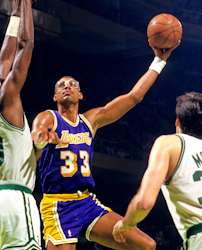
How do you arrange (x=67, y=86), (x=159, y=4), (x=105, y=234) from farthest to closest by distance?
(x=159, y=4), (x=67, y=86), (x=105, y=234)

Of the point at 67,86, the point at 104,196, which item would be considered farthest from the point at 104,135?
the point at 67,86

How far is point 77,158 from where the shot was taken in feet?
16.0

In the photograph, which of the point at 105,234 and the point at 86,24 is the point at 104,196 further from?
the point at 105,234

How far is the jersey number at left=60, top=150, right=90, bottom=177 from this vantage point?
479 centimetres

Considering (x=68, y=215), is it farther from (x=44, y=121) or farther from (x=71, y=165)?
(x=44, y=121)

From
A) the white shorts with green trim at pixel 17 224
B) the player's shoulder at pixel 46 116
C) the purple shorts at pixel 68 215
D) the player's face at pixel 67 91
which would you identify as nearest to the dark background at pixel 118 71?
the player's face at pixel 67 91

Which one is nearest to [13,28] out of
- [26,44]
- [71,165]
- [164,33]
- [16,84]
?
[26,44]

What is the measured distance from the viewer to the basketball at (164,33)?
5.30 metres

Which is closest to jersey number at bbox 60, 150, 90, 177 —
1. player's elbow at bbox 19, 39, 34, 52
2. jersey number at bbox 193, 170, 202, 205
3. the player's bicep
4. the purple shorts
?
the purple shorts

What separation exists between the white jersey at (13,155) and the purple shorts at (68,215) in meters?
1.27

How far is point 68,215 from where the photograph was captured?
4.74 m

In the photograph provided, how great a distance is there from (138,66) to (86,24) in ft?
8.48

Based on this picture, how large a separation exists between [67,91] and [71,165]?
0.75 m

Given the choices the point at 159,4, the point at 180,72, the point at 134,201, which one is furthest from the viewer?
the point at 180,72
